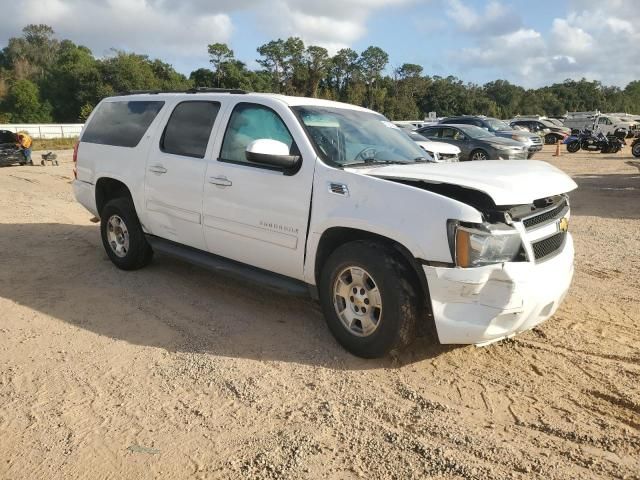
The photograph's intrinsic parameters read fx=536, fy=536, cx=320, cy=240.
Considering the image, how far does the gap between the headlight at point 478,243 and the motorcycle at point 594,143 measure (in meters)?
26.7

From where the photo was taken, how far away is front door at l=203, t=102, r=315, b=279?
4.14 metres

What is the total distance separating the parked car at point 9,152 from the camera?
20797mm

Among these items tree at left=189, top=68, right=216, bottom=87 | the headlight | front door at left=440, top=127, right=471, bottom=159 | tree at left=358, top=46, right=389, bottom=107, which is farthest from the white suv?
tree at left=358, top=46, right=389, bottom=107

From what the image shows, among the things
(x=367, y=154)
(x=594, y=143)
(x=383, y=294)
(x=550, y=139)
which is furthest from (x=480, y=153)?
(x=550, y=139)

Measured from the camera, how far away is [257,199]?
436cm

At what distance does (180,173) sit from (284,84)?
8112 centimetres

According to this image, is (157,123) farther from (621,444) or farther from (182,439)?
(621,444)

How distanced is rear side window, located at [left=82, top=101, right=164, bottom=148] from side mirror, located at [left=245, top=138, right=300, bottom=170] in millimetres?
2077

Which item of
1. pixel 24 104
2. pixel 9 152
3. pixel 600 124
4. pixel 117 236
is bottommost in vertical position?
pixel 24 104

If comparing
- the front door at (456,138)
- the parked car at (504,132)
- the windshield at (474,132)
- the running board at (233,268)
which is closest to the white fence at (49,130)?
the parked car at (504,132)

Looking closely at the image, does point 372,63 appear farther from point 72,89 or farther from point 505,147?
point 505,147

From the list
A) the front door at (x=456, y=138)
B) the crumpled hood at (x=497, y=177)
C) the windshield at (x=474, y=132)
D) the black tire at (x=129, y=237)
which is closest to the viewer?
the crumpled hood at (x=497, y=177)

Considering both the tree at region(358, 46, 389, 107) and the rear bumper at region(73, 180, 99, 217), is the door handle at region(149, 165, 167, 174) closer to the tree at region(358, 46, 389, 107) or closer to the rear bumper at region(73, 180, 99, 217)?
the rear bumper at region(73, 180, 99, 217)

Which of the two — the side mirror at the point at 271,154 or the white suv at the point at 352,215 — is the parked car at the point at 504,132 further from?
the side mirror at the point at 271,154
